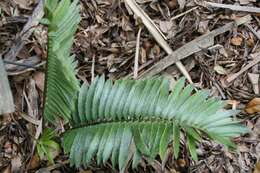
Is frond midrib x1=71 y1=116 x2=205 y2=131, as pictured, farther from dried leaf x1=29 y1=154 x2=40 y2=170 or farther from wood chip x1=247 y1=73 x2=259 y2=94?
wood chip x1=247 y1=73 x2=259 y2=94

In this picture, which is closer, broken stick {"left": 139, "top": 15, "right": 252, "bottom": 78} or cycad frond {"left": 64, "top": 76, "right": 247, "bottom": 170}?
cycad frond {"left": 64, "top": 76, "right": 247, "bottom": 170}

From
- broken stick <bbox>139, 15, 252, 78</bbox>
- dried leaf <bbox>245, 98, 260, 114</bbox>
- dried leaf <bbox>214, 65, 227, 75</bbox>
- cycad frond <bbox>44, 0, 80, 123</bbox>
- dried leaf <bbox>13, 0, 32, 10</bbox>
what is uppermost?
dried leaf <bbox>13, 0, 32, 10</bbox>

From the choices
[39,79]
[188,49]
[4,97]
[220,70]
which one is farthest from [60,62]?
[220,70]

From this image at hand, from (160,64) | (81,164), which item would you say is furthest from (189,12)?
(81,164)

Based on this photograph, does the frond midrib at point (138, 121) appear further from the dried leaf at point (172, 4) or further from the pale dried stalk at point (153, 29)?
the dried leaf at point (172, 4)

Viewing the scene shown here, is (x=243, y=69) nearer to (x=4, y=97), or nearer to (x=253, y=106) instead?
(x=253, y=106)

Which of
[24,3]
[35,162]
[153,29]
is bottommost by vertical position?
[35,162]

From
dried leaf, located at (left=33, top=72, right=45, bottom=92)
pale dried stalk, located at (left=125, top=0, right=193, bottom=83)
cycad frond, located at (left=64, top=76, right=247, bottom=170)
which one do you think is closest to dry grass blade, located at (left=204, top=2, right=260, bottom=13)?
pale dried stalk, located at (left=125, top=0, right=193, bottom=83)
